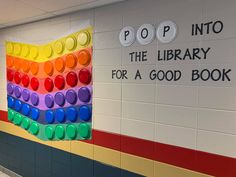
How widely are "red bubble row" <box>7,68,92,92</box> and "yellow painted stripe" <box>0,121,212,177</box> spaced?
699 mm

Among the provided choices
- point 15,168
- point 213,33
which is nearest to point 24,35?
point 15,168

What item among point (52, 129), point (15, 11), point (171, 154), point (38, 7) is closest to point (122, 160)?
point (171, 154)

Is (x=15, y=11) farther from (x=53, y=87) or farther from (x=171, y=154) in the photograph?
(x=171, y=154)

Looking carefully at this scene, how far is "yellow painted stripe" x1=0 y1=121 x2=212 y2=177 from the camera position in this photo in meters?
2.11

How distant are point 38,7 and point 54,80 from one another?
879 mm

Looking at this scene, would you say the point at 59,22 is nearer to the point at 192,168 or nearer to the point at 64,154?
the point at 64,154

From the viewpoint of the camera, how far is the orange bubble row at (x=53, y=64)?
2730mm

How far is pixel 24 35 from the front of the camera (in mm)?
3447

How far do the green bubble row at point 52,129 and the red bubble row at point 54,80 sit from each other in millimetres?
465

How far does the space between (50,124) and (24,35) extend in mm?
1335

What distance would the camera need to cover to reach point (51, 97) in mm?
3080

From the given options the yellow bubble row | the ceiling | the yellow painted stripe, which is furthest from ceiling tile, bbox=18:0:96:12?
the yellow painted stripe

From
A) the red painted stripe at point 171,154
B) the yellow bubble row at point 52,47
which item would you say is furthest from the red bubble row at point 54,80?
the red painted stripe at point 171,154

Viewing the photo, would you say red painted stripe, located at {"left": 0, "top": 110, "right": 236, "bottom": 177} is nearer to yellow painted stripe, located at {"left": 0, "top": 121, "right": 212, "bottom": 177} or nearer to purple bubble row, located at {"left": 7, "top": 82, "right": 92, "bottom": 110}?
yellow painted stripe, located at {"left": 0, "top": 121, "right": 212, "bottom": 177}
